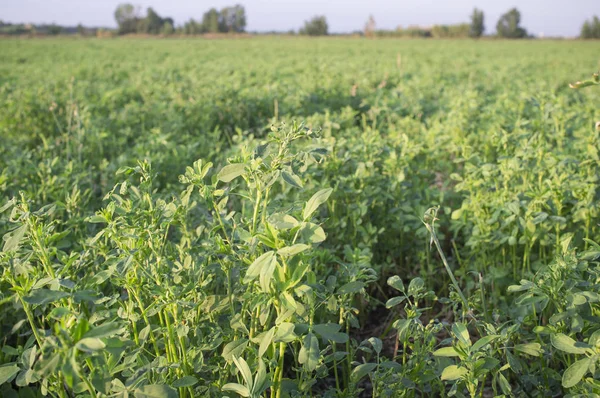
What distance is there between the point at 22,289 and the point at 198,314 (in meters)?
0.54

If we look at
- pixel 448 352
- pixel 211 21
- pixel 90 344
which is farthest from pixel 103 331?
pixel 211 21

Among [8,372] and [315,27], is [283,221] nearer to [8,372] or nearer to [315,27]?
[8,372]

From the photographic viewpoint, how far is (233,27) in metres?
83.2

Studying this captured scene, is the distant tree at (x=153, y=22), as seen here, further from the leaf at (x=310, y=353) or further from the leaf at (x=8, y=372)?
the leaf at (x=310, y=353)

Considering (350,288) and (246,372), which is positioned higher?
(350,288)

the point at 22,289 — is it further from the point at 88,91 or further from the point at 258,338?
the point at 88,91

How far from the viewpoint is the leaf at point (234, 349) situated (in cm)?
137

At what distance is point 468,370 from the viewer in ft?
4.53

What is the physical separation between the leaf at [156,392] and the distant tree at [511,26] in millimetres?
79377

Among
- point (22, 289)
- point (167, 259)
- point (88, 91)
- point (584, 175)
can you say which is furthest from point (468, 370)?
point (88, 91)

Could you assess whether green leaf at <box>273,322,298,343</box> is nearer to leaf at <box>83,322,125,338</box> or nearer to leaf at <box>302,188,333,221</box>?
leaf at <box>302,188,333,221</box>

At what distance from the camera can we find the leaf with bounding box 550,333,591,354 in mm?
1281

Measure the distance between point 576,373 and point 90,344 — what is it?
1.24 m

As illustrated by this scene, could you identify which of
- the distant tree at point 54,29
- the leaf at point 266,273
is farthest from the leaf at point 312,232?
the distant tree at point 54,29
